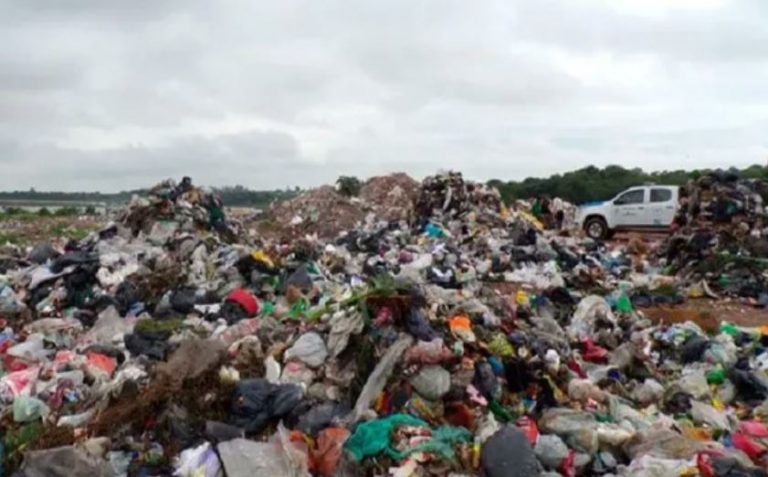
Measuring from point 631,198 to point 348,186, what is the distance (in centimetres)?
1095

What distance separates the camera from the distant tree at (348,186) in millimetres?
25828

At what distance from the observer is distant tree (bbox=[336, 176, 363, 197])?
2583 centimetres

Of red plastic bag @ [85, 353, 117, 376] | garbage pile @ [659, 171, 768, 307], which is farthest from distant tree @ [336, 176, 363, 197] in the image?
red plastic bag @ [85, 353, 117, 376]

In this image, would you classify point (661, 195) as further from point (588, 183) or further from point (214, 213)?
point (588, 183)

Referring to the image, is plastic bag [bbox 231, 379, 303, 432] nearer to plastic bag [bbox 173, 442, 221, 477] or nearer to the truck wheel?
plastic bag [bbox 173, 442, 221, 477]

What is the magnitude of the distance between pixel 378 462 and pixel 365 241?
10.5 metres

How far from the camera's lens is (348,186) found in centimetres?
2633

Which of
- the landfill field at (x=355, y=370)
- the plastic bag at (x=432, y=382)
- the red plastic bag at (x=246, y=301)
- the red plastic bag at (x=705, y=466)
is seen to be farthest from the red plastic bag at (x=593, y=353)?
the red plastic bag at (x=246, y=301)

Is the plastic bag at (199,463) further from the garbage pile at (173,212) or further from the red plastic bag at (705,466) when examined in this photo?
the garbage pile at (173,212)

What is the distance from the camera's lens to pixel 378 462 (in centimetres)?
429

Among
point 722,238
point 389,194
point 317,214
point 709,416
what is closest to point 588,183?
point 389,194

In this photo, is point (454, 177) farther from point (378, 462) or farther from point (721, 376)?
point (378, 462)

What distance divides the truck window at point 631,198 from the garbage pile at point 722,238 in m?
4.38

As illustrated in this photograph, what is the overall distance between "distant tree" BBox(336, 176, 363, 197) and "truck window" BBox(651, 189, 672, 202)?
35.5 ft
